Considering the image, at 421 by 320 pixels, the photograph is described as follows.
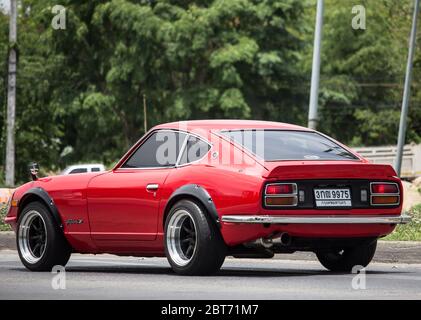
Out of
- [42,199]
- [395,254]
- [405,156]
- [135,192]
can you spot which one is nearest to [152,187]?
[135,192]

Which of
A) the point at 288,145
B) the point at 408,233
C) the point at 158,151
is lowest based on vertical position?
the point at 408,233

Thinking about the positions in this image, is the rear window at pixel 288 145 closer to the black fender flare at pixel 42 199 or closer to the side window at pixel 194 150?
the side window at pixel 194 150

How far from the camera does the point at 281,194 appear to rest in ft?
36.8

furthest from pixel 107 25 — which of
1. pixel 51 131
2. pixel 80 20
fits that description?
pixel 51 131

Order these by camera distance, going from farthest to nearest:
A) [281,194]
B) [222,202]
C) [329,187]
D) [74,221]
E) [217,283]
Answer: [74,221], [329,187], [222,202], [281,194], [217,283]

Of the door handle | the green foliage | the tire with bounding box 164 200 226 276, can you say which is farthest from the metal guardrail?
the tire with bounding box 164 200 226 276

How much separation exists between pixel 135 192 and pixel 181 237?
28.0 inches

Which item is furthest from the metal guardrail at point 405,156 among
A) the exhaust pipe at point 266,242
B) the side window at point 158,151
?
the exhaust pipe at point 266,242

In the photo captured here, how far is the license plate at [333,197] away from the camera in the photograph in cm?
1142

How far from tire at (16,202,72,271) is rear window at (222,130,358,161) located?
208 cm

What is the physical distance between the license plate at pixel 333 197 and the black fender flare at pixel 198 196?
2.91 ft

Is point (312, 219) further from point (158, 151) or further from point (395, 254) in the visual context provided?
point (395, 254)

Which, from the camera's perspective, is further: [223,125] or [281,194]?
[223,125]
